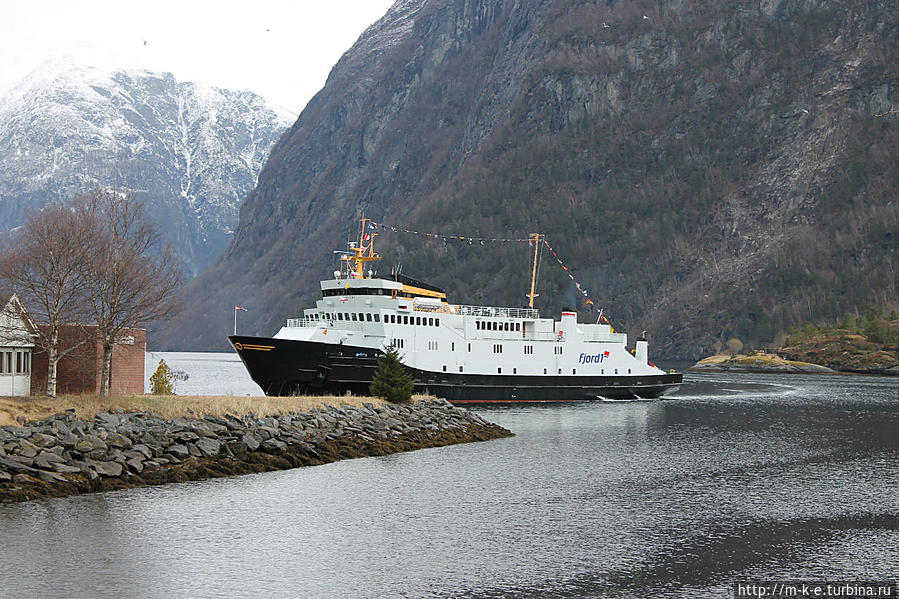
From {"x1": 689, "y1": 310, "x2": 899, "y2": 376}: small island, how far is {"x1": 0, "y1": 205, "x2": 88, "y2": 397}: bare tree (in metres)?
140

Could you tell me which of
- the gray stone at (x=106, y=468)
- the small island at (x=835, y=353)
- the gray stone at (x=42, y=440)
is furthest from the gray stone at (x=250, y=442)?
the small island at (x=835, y=353)

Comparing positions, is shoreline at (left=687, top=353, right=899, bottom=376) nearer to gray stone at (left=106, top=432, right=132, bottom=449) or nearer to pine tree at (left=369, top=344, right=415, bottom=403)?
pine tree at (left=369, top=344, right=415, bottom=403)

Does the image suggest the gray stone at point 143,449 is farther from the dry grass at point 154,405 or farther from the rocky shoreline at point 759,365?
the rocky shoreline at point 759,365

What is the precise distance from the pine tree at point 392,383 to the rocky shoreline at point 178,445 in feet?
8.77

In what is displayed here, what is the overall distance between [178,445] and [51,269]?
9.68 metres

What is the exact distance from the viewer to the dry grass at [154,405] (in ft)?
119

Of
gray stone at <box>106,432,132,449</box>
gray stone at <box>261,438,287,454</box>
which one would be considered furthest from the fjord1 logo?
gray stone at <box>106,432,132,449</box>

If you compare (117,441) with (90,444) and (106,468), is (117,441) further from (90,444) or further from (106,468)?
(106,468)

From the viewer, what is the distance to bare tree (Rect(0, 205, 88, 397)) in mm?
39969

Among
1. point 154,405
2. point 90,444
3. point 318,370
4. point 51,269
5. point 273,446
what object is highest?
point 51,269

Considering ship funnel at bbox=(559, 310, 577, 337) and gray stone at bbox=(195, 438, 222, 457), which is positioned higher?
ship funnel at bbox=(559, 310, 577, 337)

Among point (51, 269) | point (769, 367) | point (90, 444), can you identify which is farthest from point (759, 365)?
point (90, 444)

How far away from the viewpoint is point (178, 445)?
38.4 m

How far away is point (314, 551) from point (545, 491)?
1245 centimetres
